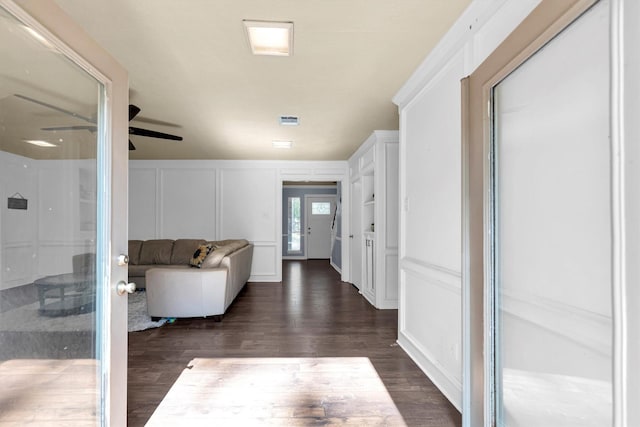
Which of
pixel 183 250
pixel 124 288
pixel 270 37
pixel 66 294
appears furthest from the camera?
pixel 183 250

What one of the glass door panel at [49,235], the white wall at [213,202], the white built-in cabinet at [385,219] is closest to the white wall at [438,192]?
the white built-in cabinet at [385,219]

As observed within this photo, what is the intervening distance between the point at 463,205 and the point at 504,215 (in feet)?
0.82

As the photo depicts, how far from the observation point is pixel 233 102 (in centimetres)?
311

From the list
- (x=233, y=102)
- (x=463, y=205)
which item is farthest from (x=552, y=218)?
(x=233, y=102)

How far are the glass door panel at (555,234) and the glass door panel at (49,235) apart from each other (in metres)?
1.79

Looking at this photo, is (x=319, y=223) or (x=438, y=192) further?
(x=319, y=223)

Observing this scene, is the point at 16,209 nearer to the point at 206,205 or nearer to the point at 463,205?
the point at 463,205

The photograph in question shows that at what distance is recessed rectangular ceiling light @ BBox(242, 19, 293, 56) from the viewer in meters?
1.86

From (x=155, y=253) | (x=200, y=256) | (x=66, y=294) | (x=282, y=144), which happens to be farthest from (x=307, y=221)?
(x=66, y=294)

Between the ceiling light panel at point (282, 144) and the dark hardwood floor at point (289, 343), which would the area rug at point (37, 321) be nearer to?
the dark hardwood floor at point (289, 343)

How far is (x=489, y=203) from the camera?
1.50 metres

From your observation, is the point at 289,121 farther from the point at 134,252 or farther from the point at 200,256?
the point at 134,252

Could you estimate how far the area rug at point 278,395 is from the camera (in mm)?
1812

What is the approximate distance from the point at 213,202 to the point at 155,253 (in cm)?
139
